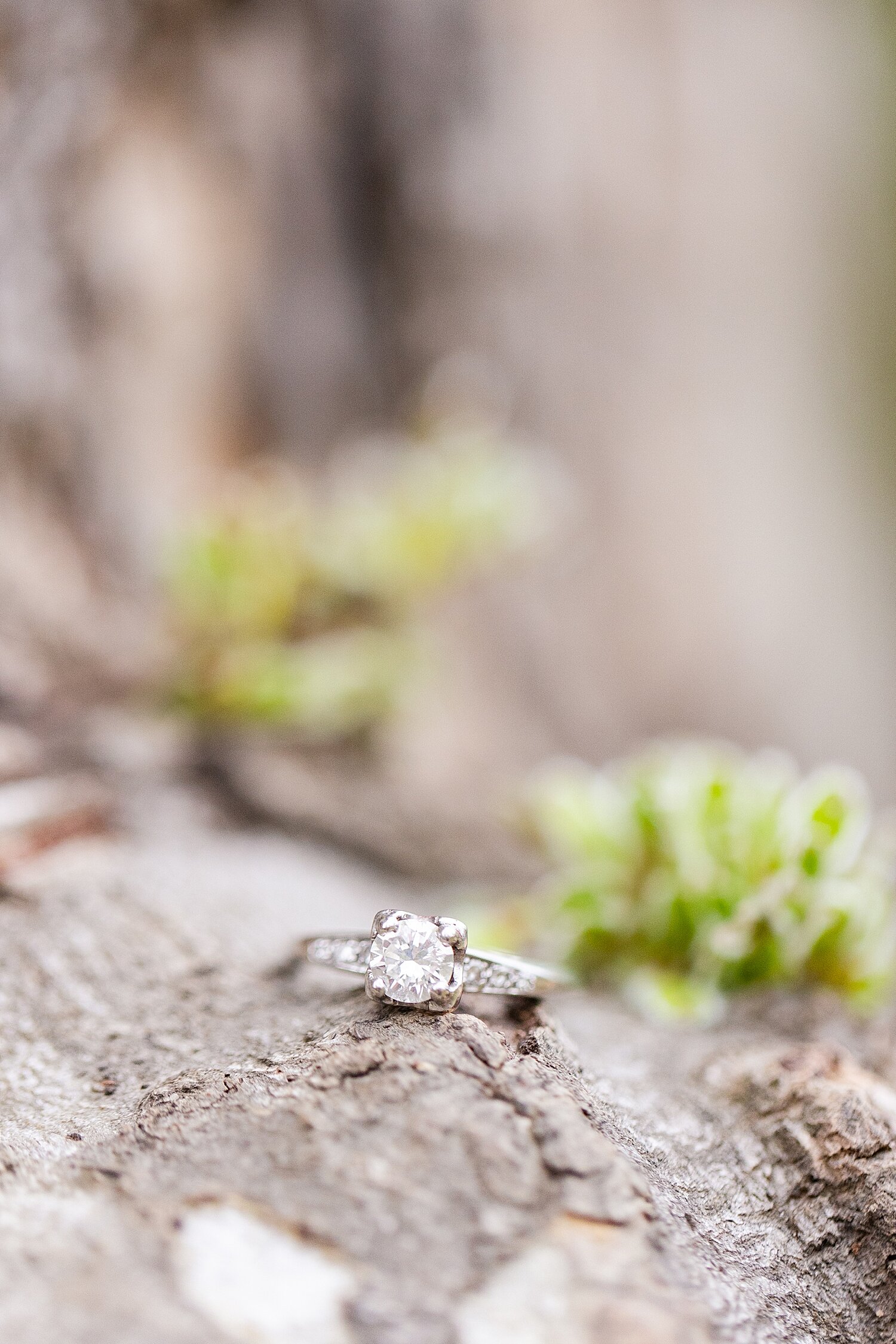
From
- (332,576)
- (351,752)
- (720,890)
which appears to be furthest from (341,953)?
(332,576)

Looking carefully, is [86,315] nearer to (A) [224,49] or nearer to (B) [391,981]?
(A) [224,49]

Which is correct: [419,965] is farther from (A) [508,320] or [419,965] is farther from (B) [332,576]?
(A) [508,320]

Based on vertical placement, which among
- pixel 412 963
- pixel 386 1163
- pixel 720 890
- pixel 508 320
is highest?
pixel 508 320

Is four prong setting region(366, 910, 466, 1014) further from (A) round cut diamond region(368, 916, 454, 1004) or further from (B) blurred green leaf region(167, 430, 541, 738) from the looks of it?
(B) blurred green leaf region(167, 430, 541, 738)

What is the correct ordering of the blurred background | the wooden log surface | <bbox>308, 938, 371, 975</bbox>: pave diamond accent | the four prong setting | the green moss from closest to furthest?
the wooden log surface, the four prong setting, <bbox>308, 938, 371, 975</bbox>: pave diamond accent, the green moss, the blurred background

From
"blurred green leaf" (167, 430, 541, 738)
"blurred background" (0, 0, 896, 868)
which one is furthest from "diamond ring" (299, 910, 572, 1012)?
"blurred green leaf" (167, 430, 541, 738)

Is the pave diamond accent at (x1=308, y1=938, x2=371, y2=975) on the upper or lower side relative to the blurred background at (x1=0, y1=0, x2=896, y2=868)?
lower
